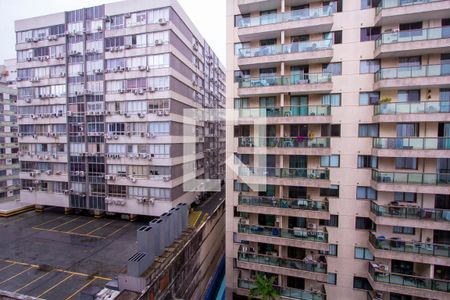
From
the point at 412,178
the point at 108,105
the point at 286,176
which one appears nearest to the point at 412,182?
the point at 412,178

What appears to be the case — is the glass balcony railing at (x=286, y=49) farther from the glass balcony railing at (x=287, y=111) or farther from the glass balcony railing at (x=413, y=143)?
the glass balcony railing at (x=413, y=143)

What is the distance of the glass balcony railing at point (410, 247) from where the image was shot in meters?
14.8

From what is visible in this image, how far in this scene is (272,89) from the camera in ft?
55.7

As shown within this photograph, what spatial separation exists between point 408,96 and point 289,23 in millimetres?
9089

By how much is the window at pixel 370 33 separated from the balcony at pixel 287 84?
3414 mm

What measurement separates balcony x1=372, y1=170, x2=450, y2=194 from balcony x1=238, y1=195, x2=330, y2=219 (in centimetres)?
368

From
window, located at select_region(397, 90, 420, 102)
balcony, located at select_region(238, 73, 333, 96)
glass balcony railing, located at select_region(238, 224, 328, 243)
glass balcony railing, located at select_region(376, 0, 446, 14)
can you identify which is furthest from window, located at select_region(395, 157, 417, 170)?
glass balcony railing, located at select_region(376, 0, 446, 14)

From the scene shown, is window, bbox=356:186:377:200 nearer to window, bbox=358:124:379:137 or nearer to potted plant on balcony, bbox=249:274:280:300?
window, bbox=358:124:379:137

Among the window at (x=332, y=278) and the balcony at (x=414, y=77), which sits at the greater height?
the balcony at (x=414, y=77)

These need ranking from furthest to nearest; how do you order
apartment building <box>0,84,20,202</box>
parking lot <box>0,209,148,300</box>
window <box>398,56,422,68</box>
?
apartment building <box>0,84,20,202</box>, parking lot <box>0,209,148,300</box>, window <box>398,56,422,68</box>

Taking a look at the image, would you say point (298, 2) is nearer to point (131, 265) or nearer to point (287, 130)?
point (287, 130)

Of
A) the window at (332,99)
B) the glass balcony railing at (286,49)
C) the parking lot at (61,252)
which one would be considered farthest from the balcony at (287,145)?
the parking lot at (61,252)

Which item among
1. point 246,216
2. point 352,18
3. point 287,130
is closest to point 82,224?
→ point 246,216

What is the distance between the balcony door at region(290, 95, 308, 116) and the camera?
1691 cm
